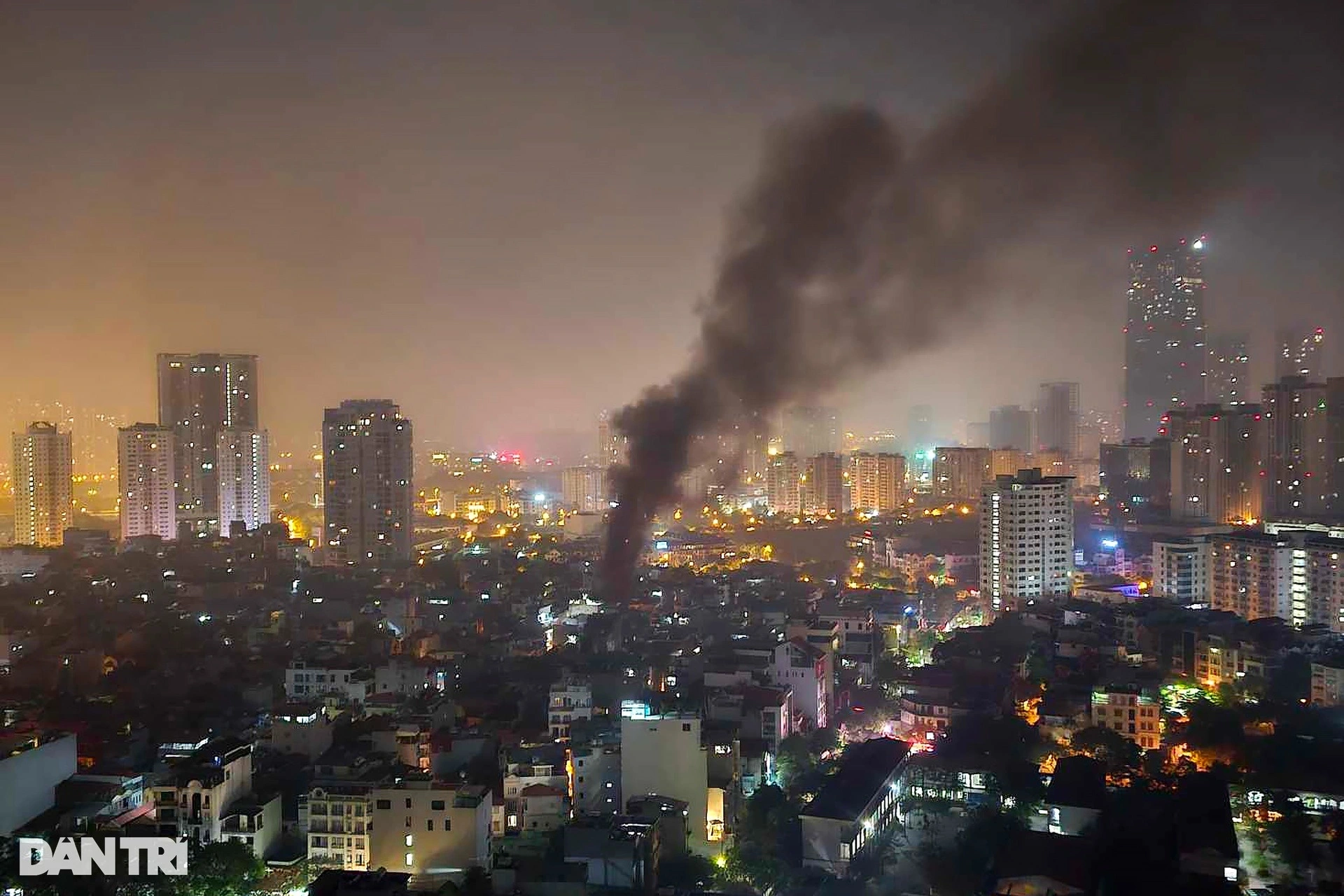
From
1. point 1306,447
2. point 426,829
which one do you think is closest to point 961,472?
point 1306,447

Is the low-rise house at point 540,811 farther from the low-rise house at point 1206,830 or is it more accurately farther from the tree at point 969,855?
the low-rise house at point 1206,830

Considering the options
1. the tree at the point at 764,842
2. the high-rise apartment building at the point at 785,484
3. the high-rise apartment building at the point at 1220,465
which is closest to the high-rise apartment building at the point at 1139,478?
the high-rise apartment building at the point at 1220,465

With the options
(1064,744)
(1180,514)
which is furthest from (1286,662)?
(1180,514)

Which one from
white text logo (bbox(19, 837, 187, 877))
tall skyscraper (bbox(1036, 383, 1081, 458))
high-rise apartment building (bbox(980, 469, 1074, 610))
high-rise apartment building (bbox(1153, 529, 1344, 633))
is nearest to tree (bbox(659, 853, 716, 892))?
white text logo (bbox(19, 837, 187, 877))

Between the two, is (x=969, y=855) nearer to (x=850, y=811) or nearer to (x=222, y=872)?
(x=850, y=811)

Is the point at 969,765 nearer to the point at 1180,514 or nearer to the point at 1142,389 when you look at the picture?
the point at 1180,514
